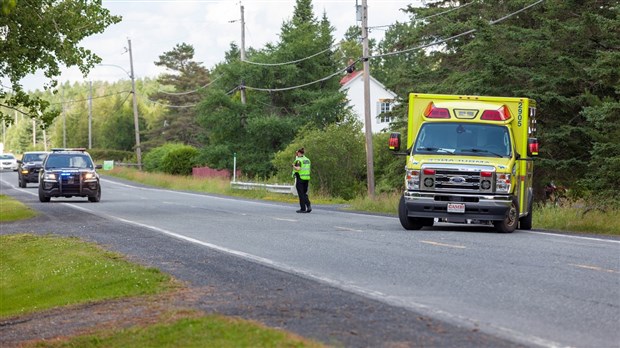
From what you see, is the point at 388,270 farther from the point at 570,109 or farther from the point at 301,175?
the point at 570,109

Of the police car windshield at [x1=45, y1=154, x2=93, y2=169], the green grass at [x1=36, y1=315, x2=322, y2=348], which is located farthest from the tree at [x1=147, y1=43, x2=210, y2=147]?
the green grass at [x1=36, y1=315, x2=322, y2=348]

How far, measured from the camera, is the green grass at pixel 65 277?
13672 mm

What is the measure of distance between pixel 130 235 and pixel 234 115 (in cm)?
5056

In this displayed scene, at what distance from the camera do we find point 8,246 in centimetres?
2147

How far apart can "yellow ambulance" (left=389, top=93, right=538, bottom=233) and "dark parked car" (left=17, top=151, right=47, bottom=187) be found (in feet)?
132

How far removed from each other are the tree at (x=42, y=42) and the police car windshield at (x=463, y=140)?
10.9 m

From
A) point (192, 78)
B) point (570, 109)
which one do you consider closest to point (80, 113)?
point (192, 78)

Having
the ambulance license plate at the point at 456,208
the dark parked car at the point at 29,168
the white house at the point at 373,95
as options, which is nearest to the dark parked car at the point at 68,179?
the dark parked car at the point at 29,168

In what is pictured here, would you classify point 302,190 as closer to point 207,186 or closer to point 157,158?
point 207,186

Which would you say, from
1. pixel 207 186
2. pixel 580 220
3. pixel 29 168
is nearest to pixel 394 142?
pixel 580 220

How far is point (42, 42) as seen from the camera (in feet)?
96.4

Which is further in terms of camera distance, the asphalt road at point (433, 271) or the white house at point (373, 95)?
the white house at point (373, 95)

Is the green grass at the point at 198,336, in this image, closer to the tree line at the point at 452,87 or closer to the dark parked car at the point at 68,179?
the tree line at the point at 452,87

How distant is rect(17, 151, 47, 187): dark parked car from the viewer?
61.0 m
